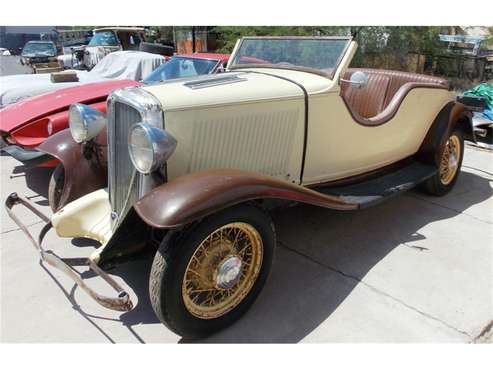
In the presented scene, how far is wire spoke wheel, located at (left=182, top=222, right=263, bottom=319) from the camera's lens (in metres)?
2.42

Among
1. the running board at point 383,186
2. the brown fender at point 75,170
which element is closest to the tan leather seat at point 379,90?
the running board at point 383,186

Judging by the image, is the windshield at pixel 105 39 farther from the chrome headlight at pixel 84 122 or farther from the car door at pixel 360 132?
the chrome headlight at pixel 84 122

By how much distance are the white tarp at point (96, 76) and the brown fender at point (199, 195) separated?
15.8 feet

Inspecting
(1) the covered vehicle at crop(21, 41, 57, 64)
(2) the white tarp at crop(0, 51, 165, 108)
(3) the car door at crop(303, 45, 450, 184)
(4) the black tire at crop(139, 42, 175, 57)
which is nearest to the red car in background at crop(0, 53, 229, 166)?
(2) the white tarp at crop(0, 51, 165, 108)

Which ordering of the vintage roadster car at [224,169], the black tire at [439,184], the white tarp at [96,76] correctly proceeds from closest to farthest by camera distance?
1. the vintage roadster car at [224,169]
2. the black tire at [439,184]
3. the white tarp at [96,76]

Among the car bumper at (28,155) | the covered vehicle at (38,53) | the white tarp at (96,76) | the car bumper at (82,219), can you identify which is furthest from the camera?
the covered vehicle at (38,53)

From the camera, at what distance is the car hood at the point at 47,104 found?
4.75m

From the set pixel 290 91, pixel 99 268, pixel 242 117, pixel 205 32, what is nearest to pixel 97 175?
pixel 99 268

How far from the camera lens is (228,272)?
248 centimetres

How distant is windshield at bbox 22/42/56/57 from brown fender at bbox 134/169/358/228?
1723 centimetres

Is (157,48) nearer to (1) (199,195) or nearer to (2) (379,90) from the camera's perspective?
(2) (379,90)

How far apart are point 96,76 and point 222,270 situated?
5839mm

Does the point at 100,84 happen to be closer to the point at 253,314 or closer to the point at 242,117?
the point at 242,117

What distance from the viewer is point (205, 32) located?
1480 cm
